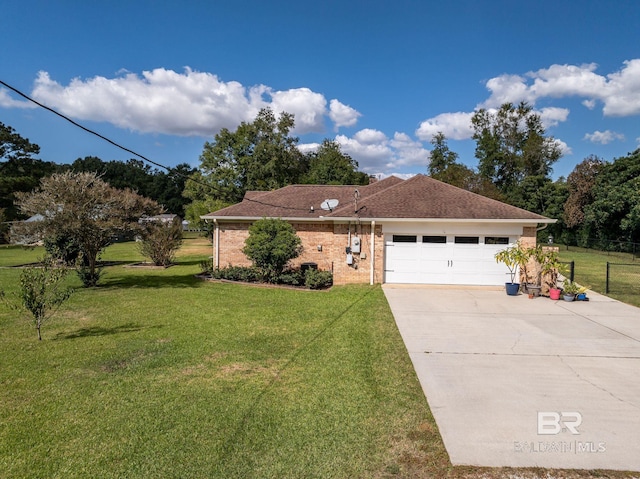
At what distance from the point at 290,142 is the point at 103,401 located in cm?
3377

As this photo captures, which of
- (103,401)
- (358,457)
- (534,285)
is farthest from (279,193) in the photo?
(358,457)

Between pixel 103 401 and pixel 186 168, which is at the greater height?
pixel 186 168

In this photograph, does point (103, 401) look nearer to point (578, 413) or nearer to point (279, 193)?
point (578, 413)

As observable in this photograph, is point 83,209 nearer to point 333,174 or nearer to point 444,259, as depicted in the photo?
point 444,259

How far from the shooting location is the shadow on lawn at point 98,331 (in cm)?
775

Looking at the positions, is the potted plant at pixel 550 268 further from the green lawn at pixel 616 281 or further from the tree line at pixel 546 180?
the tree line at pixel 546 180

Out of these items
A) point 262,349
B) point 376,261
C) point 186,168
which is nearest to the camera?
point 262,349

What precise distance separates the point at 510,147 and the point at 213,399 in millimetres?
46835

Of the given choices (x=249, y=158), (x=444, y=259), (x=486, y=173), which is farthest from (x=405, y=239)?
(x=486, y=173)

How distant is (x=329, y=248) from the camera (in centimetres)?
1584

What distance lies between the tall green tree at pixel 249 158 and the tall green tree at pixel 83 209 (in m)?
19.7

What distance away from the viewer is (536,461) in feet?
12.2

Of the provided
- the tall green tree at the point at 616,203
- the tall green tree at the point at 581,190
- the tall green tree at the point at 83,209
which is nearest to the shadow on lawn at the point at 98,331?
the tall green tree at the point at 83,209

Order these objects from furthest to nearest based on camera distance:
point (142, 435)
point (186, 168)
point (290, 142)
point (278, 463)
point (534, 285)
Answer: point (186, 168) < point (290, 142) < point (534, 285) < point (142, 435) < point (278, 463)
